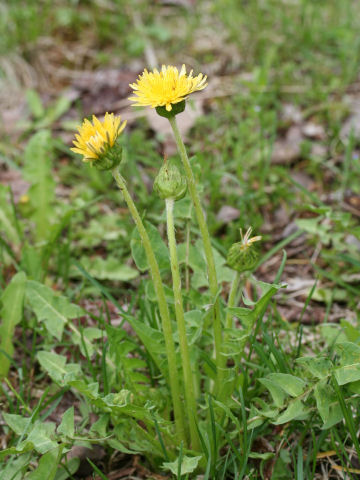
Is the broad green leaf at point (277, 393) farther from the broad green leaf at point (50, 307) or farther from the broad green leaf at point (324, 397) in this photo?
the broad green leaf at point (50, 307)

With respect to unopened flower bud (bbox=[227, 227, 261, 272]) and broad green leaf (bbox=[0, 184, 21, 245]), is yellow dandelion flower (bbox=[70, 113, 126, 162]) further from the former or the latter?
broad green leaf (bbox=[0, 184, 21, 245])

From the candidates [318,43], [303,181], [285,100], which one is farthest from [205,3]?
[303,181]

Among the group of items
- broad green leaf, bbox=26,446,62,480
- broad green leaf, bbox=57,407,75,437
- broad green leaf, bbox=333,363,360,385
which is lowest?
broad green leaf, bbox=26,446,62,480

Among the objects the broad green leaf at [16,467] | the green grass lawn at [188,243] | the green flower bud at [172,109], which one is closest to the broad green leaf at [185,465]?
the green grass lawn at [188,243]

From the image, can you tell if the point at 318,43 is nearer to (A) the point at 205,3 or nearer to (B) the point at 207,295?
(A) the point at 205,3

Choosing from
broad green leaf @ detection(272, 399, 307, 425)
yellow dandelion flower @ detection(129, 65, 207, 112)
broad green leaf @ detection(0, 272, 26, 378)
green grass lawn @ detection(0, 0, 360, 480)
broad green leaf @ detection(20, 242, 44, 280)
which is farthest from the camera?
broad green leaf @ detection(20, 242, 44, 280)

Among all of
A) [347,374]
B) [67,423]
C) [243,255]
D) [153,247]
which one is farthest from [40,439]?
[347,374]

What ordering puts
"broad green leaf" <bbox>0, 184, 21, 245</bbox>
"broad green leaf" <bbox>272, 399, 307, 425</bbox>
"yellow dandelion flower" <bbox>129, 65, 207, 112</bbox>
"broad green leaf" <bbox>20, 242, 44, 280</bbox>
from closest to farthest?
"yellow dandelion flower" <bbox>129, 65, 207, 112</bbox>
"broad green leaf" <bbox>272, 399, 307, 425</bbox>
"broad green leaf" <bbox>20, 242, 44, 280</bbox>
"broad green leaf" <bbox>0, 184, 21, 245</bbox>

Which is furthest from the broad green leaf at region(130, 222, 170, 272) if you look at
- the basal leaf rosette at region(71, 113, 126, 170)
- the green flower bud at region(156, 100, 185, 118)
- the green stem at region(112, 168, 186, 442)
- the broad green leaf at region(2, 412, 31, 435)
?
the broad green leaf at region(2, 412, 31, 435)
